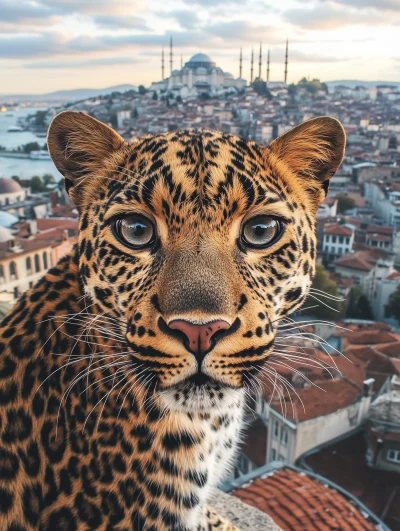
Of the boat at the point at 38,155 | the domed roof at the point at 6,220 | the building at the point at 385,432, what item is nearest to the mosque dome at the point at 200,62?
the boat at the point at 38,155

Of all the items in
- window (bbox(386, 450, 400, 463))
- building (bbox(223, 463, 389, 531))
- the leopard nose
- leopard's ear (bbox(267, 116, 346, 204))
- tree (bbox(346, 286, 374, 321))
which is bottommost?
tree (bbox(346, 286, 374, 321))

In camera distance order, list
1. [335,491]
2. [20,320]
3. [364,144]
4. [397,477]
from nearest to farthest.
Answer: [20,320] → [335,491] → [397,477] → [364,144]

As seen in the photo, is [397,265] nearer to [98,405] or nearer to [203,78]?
[98,405]

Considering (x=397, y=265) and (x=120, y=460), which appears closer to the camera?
(x=120, y=460)

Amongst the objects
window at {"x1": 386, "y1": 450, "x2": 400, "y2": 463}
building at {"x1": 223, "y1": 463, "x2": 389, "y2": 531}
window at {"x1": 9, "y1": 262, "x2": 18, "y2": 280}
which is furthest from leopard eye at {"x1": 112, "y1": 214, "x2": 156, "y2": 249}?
window at {"x1": 9, "y1": 262, "x2": 18, "y2": 280}

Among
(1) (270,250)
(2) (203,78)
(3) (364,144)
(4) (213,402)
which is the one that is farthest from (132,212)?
(2) (203,78)

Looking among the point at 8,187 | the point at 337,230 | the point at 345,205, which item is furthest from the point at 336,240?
the point at 8,187

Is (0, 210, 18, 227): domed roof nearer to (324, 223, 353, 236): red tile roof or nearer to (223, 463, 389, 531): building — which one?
(324, 223, 353, 236): red tile roof

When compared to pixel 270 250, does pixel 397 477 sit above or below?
below
